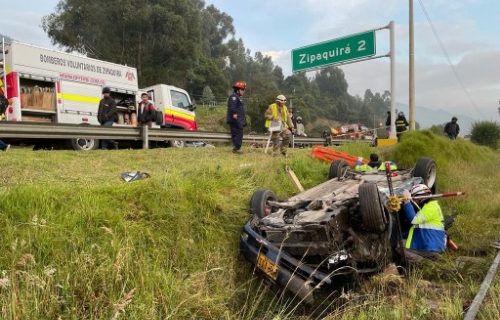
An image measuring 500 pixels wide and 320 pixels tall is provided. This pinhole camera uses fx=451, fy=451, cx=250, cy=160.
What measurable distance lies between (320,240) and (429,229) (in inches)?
75.2

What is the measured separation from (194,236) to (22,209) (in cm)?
188

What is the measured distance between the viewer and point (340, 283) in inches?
202

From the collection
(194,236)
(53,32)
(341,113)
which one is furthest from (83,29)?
(341,113)

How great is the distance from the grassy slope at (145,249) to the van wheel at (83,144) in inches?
110

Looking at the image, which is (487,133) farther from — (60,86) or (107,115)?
(60,86)

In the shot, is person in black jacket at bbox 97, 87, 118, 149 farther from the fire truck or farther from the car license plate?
the car license plate

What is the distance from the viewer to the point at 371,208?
508 centimetres

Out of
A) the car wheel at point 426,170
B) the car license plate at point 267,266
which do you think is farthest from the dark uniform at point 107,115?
the car license plate at point 267,266

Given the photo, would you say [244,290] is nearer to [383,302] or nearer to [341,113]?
[383,302]

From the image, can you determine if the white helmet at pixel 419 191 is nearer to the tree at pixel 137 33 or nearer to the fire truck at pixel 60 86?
the fire truck at pixel 60 86

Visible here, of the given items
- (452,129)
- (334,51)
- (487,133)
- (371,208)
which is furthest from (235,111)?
(487,133)

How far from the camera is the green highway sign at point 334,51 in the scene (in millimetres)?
15508

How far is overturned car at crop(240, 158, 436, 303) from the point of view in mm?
4723

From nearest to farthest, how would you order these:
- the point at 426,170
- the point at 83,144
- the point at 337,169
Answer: the point at 426,170 → the point at 337,169 → the point at 83,144
